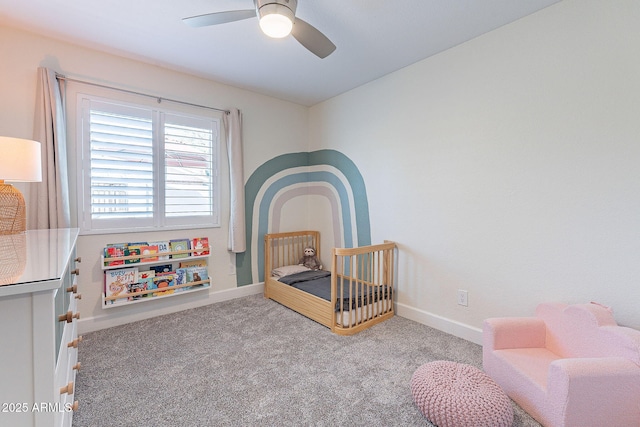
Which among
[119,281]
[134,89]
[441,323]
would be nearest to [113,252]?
[119,281]

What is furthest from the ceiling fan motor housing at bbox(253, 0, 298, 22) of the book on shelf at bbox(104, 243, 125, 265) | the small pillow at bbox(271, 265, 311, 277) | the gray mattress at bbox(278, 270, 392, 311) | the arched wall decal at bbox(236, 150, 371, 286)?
the small pillow at bbox(271, 265, 311, 277)

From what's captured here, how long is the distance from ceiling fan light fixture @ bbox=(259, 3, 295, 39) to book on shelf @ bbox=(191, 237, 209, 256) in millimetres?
2106

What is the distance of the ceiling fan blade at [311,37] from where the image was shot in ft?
5.67

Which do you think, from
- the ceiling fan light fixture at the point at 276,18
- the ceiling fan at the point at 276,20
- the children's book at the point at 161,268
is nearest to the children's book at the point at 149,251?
the children's book at the point at 161,268

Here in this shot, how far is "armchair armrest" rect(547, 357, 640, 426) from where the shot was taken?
1.24 metres

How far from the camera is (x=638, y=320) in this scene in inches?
62.8

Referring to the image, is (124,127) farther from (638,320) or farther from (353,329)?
(638,320)

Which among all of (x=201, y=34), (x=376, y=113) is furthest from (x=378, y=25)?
(x=201, y=34)

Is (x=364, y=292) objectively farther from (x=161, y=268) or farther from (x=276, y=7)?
(x=276, y=7)

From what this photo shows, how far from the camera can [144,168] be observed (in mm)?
2688

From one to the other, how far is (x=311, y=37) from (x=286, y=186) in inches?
82.3

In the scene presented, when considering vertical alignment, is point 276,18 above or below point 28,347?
above

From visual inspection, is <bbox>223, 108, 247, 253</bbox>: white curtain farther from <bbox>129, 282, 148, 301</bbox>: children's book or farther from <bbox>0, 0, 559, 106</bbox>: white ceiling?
<bbox>129, 282, 148, 301</bbox>: children's book

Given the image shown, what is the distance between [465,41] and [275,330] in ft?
9.30
